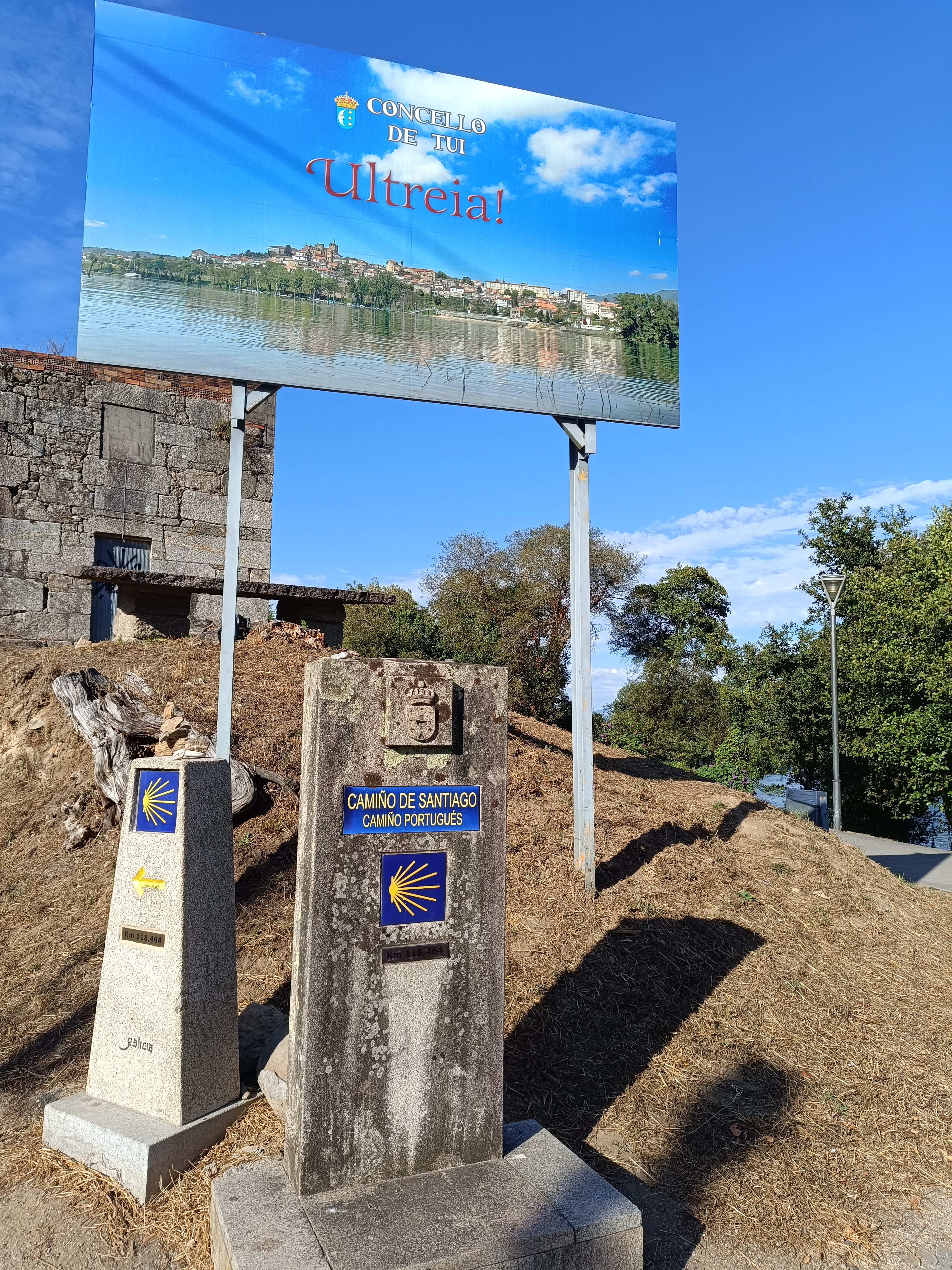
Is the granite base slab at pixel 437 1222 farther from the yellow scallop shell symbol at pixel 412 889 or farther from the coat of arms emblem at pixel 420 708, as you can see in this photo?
the coat of arms emblem at pixel 420 708

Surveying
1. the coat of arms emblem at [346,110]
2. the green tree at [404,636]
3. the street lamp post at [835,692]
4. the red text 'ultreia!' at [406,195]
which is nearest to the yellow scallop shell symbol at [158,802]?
the red text 'ultreia!' at [406,195]

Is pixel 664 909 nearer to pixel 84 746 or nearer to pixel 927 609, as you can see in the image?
pixel 84 746

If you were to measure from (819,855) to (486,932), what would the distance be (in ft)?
17.7

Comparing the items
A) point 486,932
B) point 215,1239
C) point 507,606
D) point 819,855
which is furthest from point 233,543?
point 507,606

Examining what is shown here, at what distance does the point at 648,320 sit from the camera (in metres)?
7.42

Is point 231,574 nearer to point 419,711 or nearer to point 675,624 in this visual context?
point 419,711

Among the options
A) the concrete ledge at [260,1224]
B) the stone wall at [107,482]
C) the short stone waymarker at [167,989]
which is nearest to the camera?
the concrete ledge at [260,1224]

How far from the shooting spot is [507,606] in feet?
89.4

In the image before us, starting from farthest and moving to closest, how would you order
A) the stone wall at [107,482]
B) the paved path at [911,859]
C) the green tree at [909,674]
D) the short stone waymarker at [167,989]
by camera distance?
the green tree at [909,674]
the stone wall at [107,482]
the paved path at [911,859]
the short stone waymarker at [167,989]

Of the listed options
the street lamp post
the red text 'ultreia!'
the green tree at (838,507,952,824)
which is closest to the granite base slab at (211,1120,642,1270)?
the red text 'ultreia!'

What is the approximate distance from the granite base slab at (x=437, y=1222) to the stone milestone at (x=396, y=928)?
0.35ft

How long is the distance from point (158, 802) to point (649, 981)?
10.7ft

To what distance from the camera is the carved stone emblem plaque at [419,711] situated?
326 cm

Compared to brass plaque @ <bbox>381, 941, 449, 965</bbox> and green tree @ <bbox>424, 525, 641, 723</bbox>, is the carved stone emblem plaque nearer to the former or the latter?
brass plaque @ <bbox>381, 941, 449, 965</bbox>
